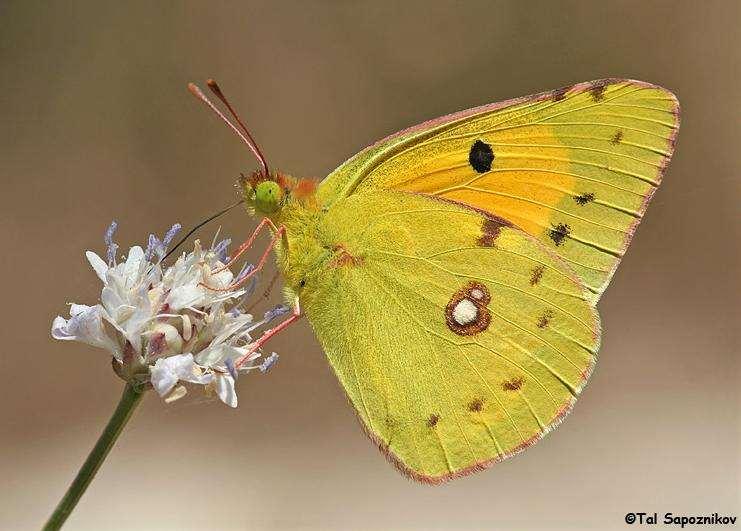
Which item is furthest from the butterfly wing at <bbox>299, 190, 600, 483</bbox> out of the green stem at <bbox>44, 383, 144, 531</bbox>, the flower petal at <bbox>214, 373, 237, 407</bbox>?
the green stem at <bbox>44, 383, 144, 531</bbox>

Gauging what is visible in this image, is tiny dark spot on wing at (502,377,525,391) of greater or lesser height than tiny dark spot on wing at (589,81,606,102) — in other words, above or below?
below

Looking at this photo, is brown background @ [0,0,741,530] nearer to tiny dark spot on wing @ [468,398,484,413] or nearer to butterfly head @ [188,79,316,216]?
tiny dark spot on wing @ [468,398,484,413]

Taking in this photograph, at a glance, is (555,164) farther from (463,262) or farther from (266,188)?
(266,188)

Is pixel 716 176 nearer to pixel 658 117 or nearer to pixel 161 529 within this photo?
pixel 658 117

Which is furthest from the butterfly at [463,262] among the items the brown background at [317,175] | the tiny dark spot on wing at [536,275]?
the brown background at [317,175]

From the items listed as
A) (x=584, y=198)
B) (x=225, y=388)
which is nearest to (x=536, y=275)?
(x=584, y=198)

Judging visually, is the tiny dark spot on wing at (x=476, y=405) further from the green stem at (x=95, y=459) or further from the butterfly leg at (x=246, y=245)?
the green stem at (x=95, y=459)
